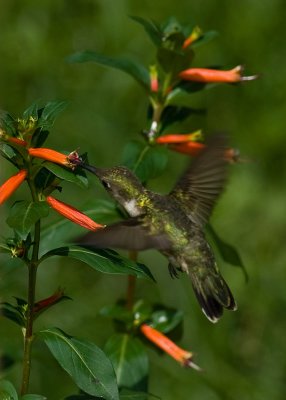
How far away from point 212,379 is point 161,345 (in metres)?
1.43

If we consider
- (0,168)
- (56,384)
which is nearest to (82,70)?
(0,168)

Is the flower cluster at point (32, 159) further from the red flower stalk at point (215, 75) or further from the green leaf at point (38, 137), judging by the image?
the red flower stalk at point (215, 75)

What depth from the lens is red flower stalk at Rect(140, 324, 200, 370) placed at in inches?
124

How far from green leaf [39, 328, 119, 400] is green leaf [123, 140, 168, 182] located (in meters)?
0.88

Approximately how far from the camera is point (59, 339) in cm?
259

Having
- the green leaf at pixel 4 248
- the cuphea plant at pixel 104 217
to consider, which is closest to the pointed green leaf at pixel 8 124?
the cuphea plant at pixel 104 217

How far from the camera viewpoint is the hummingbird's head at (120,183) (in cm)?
280

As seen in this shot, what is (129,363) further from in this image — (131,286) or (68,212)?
(68,212)

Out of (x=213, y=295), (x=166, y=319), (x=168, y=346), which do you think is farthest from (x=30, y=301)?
(x=166, y=319)

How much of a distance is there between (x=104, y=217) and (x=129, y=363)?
2.08ft

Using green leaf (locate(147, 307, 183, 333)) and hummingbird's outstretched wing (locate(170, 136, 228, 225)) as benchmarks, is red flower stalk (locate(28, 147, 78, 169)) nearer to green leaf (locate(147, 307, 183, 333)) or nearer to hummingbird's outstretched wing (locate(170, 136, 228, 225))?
hummingbird's outstretched wing (locate(170, 136, 228, 225))

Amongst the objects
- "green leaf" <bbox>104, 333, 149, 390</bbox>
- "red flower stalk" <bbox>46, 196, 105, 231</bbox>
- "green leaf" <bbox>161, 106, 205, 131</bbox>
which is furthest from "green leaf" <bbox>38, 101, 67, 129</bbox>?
"green leaf" <bbox>104, 333, 149, 390</bbox>

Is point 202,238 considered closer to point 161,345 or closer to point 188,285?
point 161,345

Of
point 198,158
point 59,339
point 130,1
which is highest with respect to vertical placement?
point 130,1
